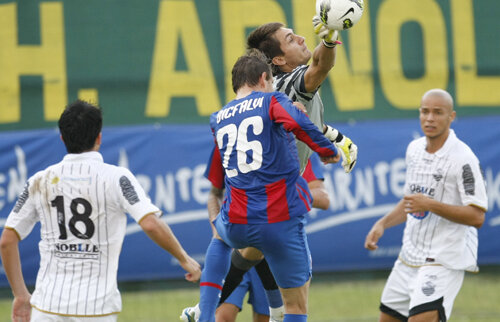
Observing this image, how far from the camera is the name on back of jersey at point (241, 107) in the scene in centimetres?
558

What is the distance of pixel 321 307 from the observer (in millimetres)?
11094

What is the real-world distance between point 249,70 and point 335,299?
262 inches

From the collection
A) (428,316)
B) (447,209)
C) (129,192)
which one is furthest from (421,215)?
(129,192)

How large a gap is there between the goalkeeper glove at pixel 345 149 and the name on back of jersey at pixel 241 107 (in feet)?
2.09

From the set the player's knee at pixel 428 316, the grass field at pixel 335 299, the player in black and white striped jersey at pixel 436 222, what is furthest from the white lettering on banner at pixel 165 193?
the player's knee at pixel 428 316

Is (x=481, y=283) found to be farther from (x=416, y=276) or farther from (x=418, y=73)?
(x=416, y=276)

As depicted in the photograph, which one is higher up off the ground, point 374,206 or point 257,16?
point 257,16

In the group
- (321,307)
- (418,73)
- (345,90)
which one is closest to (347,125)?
(345,90)

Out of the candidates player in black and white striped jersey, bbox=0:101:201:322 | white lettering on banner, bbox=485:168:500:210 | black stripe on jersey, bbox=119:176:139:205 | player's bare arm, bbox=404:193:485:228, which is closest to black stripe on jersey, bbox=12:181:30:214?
player in black and white striped jersey, bbox=0:101:201:322

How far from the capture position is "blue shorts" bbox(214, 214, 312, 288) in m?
5.62

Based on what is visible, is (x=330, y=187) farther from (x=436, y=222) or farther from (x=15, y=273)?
(x=15, y=273)

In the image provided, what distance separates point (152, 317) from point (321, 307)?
7.47 feet

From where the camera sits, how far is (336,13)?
17.9 ft

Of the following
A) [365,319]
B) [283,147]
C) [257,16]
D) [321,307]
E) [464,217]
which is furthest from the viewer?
[257,16]
